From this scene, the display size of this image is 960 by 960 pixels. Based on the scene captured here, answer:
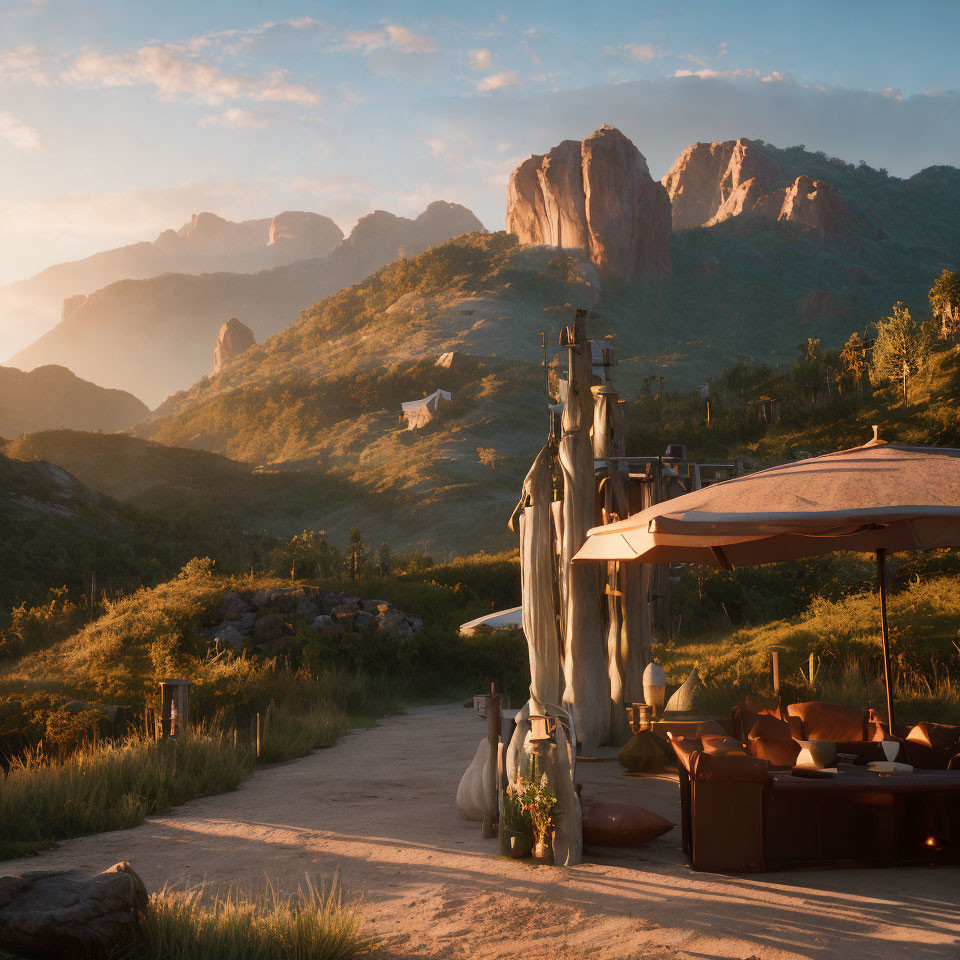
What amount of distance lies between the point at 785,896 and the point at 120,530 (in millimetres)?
24666

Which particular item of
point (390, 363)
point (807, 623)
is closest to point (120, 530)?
point (807, 623)

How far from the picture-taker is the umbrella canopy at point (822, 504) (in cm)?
423

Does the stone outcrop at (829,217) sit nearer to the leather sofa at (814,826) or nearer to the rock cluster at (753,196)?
the rock cluster at (753,196)

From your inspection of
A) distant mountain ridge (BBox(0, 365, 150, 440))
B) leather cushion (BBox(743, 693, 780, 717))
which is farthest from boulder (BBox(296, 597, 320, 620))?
distant mountain ridge (BBox(0, 365, 150, 440))

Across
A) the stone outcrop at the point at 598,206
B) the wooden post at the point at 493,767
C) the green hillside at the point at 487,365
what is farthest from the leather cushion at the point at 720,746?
the stone outcrop at the point at 598,206

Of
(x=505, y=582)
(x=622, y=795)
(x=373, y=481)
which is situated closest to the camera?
(x=622, y=795)

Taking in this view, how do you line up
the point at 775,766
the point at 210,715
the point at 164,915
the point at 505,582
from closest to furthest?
the point at 164,915 < the point at 775,766 < the point at 210,715 < the point at 505,582

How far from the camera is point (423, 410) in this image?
50375mm

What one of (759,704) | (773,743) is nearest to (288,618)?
(759,704)

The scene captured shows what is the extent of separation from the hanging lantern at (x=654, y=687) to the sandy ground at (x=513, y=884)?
2.06 ft

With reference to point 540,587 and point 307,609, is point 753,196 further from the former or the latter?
point 540,587

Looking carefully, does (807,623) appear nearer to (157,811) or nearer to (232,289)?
(157,811)

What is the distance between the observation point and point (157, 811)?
6473mm

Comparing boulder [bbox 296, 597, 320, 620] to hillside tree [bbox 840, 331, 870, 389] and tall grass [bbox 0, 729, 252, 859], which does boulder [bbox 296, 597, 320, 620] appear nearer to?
tall grass [bbox 0, 729, 252, 859]
